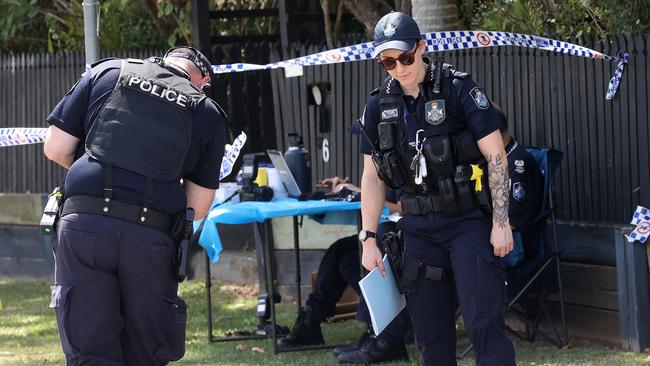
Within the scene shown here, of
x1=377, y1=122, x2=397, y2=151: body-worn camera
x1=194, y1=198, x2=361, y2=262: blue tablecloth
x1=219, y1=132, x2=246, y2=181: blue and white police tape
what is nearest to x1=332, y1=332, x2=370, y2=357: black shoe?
x1=194, y1=198, x2=361, y2=262: blue tablecloth

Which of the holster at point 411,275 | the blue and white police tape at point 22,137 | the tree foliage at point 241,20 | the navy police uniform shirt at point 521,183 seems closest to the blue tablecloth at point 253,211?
the navy police uniform shirt at point 521,183

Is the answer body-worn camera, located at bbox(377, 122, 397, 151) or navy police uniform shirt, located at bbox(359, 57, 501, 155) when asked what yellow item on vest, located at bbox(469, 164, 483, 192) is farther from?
body-worn camera, located at bbox(377, 122, 397, 151)

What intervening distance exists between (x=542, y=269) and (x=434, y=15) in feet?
8.05

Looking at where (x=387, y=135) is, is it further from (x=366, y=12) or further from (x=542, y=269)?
(x=366, y=12)

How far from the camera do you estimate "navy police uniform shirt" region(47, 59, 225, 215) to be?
4707 millimetres

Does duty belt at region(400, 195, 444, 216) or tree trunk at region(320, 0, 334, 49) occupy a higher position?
tree trunk at region(320, 0, 334, 49)

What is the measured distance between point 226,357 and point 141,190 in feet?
9.26

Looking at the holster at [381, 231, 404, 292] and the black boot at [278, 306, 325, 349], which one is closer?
the holster at [381, 231, 404, 292]

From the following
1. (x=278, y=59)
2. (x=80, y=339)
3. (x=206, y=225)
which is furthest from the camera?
(x=278, y=59)

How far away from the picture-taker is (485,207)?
513 centimetres

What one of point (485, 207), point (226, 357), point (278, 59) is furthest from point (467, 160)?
point (278, 59)

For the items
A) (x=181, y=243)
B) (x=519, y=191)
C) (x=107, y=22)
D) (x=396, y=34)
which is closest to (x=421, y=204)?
(x=396, y=34)

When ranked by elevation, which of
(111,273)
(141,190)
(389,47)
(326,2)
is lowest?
(111,273)

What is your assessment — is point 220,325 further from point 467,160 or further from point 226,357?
point 467,160
